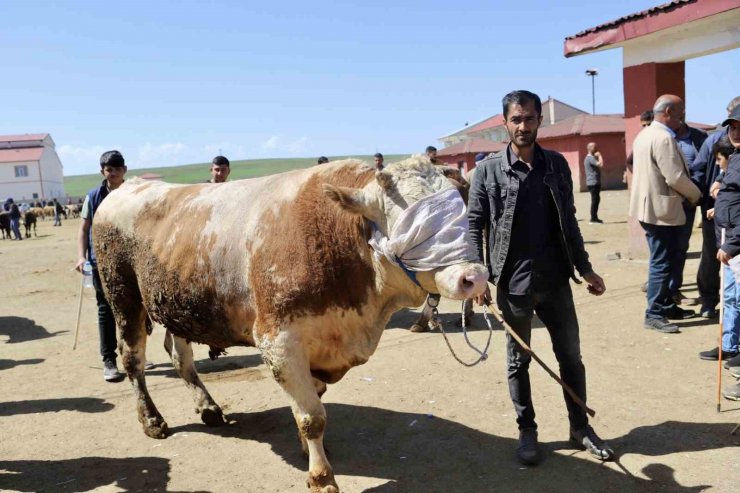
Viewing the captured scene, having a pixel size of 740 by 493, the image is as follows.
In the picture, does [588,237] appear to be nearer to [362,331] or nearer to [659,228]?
[659,228]

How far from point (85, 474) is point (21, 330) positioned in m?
5.71

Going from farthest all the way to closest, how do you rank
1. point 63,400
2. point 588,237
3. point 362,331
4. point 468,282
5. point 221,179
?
point 588,237, point 221,179, point 63,400, point 362,331, point 468,282

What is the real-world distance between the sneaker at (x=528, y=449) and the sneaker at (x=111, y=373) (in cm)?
416

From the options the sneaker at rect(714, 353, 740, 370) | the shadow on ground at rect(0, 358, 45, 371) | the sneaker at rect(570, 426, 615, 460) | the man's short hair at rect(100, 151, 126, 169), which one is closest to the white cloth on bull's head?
the sneaker at rect(570, 426, 615, 460)

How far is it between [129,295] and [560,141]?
1108 inches

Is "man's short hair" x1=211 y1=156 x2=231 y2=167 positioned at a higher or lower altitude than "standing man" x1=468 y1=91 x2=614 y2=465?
higher

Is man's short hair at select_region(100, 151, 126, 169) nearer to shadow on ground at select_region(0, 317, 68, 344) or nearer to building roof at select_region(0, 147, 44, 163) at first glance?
shadow on ground at select_region(0, 317, 68, 344)

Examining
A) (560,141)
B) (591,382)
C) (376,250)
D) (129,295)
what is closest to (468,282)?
(376,250)

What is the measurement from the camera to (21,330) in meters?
8.95

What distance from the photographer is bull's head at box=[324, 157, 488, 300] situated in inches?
122

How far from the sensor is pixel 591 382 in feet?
16.8

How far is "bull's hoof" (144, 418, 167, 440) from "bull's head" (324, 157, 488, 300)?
2.57m

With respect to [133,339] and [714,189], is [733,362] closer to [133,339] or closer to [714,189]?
[714,189]

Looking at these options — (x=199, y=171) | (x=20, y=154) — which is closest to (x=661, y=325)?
(x=20, y=154)
